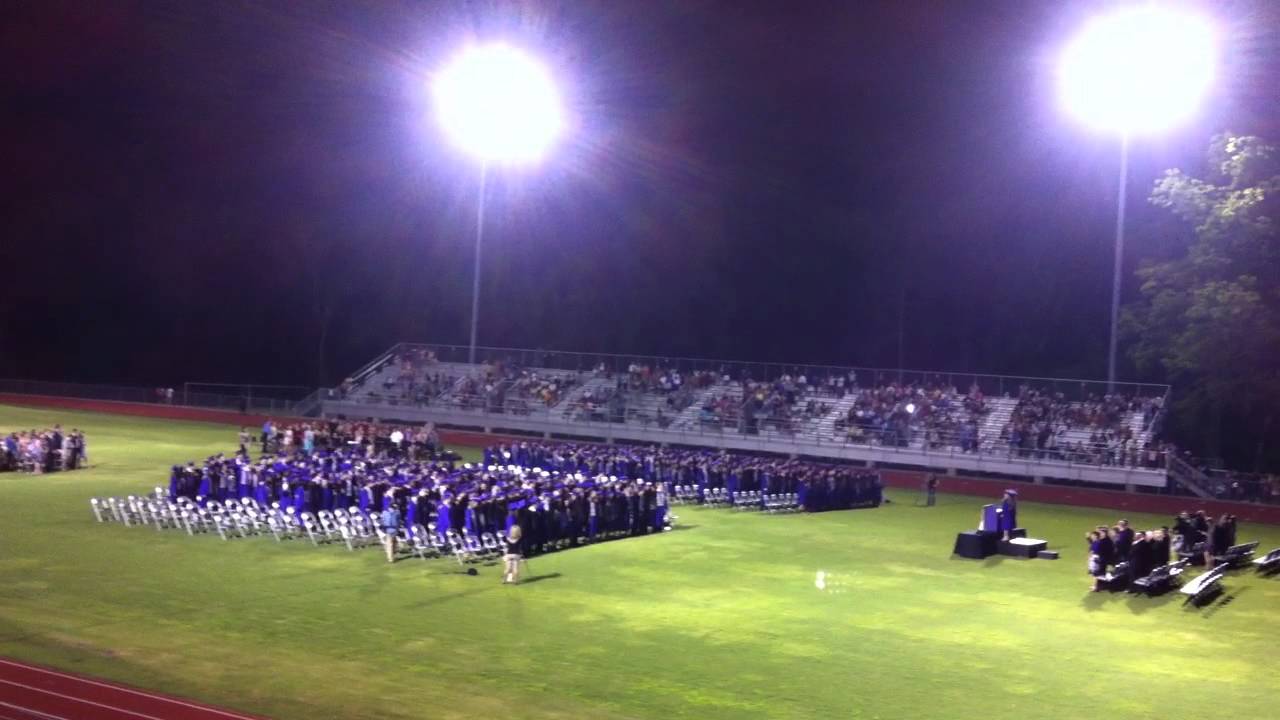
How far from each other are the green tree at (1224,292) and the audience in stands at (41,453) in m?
31.7

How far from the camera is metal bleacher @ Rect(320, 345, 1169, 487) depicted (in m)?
37.0

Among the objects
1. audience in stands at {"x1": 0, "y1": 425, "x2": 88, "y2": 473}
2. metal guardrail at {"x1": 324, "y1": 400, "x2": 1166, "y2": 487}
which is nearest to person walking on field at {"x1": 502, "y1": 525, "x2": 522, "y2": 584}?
audience in stands at {"x1": 0, "y1": 425, "x2": 88, "y2": 473}

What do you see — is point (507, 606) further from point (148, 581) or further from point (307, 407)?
point (307, 407)

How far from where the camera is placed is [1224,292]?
34.2 metres

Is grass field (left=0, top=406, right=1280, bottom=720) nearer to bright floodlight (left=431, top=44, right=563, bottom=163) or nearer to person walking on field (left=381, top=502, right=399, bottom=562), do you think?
person walking on field (left=381, top=502, right=399, bottom=562)

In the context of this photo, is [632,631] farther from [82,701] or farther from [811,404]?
[811,404]

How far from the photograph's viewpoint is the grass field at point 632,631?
41.1 ft

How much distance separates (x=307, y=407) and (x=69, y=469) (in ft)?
61.2

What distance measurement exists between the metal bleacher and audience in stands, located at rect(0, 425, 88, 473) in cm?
1755

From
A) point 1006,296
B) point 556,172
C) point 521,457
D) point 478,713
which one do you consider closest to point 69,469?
point 521,457

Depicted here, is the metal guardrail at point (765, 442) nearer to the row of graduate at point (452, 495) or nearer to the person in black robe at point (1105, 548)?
the person in black robe at point (1105, 548)

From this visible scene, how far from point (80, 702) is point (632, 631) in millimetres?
6810

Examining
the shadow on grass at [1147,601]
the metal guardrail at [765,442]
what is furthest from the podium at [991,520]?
the metal guardrail at [765,442]

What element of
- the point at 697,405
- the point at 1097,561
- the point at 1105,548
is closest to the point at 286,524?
the point at 1097,561
